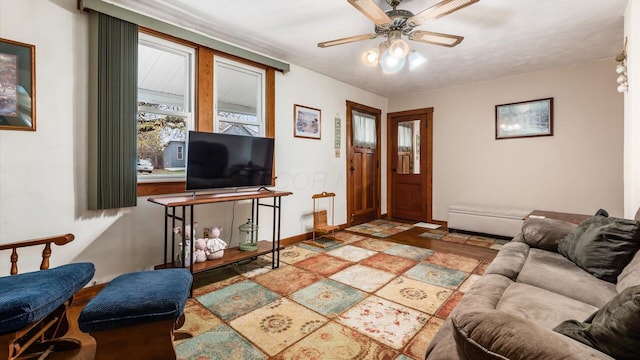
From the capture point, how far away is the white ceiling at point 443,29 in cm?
246

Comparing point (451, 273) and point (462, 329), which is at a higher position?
point (462, 329)

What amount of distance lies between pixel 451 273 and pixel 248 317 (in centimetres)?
202

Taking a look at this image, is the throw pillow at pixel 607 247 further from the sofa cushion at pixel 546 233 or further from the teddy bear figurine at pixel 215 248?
the teddy bear figurine at pixel 215 248

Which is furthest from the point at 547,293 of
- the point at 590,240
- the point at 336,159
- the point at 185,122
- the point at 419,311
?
the point at 336,159

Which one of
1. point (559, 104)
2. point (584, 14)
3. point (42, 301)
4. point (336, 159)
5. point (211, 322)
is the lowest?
point (211, 322)

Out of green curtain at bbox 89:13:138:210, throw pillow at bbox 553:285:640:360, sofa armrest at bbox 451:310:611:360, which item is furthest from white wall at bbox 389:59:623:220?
green curtain at bbox 89:13:138:210

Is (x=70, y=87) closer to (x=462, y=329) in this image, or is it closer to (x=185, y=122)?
(x=185, y=122)

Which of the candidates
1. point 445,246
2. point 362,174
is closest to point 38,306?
point 445,246

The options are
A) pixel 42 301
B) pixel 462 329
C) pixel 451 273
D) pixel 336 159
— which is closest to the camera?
pixel 462 329

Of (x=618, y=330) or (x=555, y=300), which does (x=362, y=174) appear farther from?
(x=618, y=330)

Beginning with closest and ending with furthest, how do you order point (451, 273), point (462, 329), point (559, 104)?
point (462, 329) < point (451, 273) < point (559, 104)

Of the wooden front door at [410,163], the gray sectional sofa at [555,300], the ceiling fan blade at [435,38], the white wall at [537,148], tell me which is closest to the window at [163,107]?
the ceiling fan blade at [435,38]

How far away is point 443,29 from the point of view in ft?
9.43

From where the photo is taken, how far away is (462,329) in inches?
31.8
